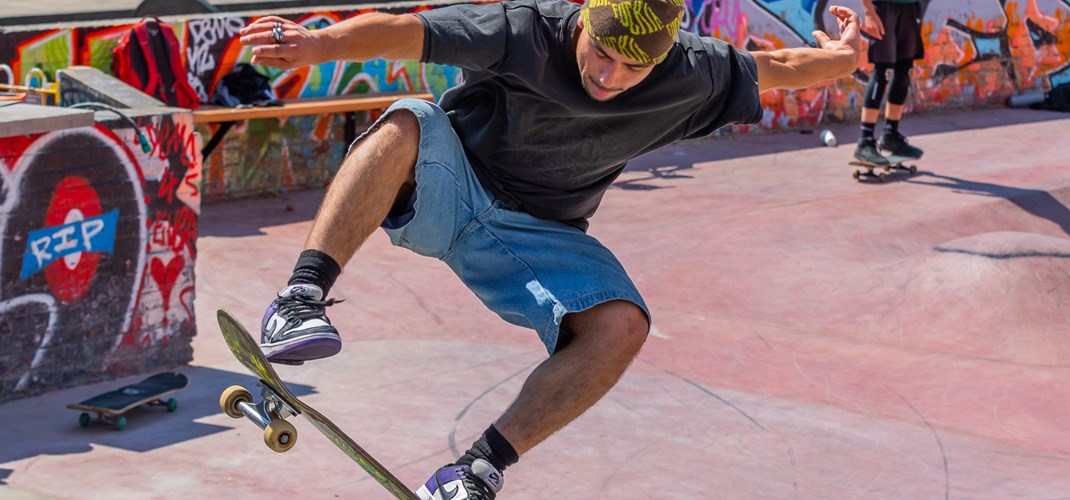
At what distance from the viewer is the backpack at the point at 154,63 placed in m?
10.9

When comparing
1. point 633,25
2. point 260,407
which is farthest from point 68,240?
point 633,25

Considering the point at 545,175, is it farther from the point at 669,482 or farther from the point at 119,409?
the point at 119,409

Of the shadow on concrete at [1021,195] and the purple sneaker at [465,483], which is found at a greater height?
the purple sneaker at [465,483]

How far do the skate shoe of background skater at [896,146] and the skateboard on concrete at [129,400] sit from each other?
26.1ft

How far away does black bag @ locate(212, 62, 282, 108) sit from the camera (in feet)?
38.7

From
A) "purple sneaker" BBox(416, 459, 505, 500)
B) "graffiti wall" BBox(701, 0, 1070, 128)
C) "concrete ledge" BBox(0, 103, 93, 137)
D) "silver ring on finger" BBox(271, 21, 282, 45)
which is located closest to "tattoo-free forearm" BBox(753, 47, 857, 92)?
"purple sneaker" BBox(416, 459, 505, 500)

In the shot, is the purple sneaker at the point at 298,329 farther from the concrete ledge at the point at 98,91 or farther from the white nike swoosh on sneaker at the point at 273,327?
the concrete ledge at the point at 98,91

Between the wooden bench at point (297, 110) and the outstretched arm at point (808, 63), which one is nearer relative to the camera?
the outstretched arm at point (808, 63)

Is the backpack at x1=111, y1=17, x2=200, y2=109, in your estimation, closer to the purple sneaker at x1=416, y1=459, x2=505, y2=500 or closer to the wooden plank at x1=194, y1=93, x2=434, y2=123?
the wooden plank at x1=194, y1=93, x2=434, y2=123

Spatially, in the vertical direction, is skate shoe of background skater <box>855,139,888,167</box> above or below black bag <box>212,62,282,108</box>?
below

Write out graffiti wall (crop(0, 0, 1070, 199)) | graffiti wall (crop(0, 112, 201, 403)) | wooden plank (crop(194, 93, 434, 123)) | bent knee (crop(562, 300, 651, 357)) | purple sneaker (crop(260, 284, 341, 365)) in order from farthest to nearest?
graffiti wall (crop(0, 0, 1070, 199)), wooden plank (crop(194, 93, 434, 123)), graffiti wall (crop(0, 112, 201, 403)), bent knee (crop(562, 300, 651, 357)), purple sneaker (crop(260, 284, 341, 365))

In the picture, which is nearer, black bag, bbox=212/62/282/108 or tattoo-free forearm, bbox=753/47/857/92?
tattoo-free forearm, bbox=753/47/857/92

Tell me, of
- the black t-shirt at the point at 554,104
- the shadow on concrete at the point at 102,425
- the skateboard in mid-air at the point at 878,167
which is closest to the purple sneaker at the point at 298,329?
the black t-shirt at the point at 554,104

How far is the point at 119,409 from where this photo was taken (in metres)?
Result: 7.12
